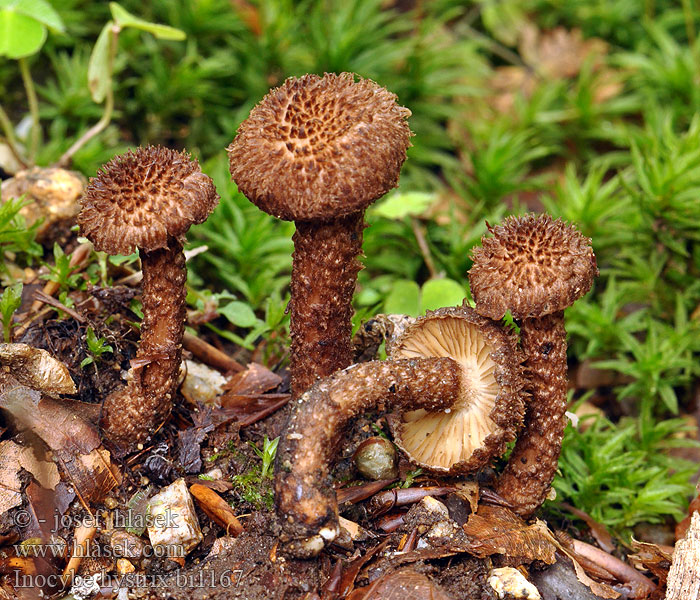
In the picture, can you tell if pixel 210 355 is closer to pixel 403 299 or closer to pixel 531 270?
pixel 403 299

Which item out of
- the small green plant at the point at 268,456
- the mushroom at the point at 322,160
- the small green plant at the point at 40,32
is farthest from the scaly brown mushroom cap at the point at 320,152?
the small green plant at the point at 40,32

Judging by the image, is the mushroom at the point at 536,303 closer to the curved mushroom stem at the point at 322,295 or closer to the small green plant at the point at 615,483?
the curved mushroom stem at the point at 322,295

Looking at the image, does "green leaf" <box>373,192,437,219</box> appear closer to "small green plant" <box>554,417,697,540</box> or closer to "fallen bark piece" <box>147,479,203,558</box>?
"small green plant" <box>554,417,697,540</box>

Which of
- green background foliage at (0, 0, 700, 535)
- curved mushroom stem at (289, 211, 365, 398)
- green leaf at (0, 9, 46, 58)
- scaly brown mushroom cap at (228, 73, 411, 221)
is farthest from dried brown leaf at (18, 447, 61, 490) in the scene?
green leaf at (0, 9, 46, 58)

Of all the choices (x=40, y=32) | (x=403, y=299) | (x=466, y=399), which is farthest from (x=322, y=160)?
(x=40, y=32)

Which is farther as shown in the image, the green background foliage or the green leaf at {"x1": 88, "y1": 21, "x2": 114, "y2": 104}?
the green leaf at {"x1": 88, "y1": 21, "x2": 114, "y2": 104}
